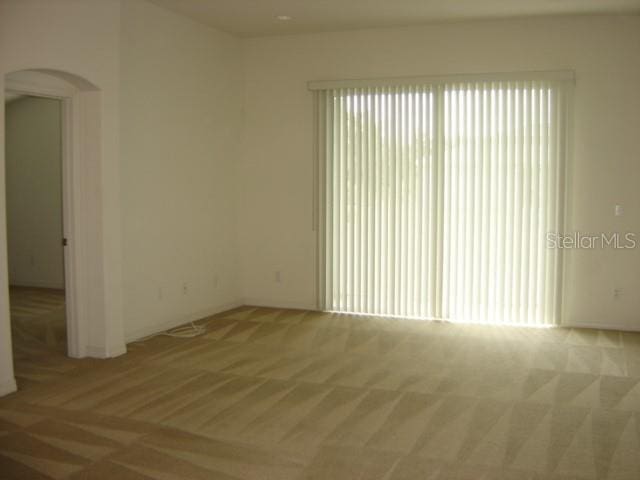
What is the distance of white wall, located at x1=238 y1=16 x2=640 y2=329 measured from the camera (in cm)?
702

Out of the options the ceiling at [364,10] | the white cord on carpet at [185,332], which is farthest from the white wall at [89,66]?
the ceiling at [364,10]

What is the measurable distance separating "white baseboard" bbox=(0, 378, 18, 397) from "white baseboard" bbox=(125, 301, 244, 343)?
1.47 meters

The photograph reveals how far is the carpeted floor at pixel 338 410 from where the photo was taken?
3.78 metres

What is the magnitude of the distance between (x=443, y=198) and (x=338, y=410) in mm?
3504

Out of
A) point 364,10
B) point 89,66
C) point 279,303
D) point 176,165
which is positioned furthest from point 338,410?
point 364,10

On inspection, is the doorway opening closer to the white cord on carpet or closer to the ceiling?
the white cord on carpet

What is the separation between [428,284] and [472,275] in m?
0.51

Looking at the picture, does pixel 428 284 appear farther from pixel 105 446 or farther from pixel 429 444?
pixel 105 446

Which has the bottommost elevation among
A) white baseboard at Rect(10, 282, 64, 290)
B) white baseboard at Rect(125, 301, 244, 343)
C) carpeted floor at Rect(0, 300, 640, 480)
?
carpeted floor at Rect(0, 300, 640, 480)

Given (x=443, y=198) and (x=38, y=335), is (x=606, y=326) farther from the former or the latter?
(x=38, y=335)

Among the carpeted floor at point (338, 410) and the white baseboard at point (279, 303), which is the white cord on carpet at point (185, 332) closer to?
the carpeted floor at point (338, 410)

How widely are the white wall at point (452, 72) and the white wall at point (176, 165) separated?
12.9 inches

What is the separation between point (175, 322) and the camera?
282 inches

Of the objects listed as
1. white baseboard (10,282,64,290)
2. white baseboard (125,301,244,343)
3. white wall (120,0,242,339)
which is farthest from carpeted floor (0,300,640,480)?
white baseboard (10,282,64,290)
